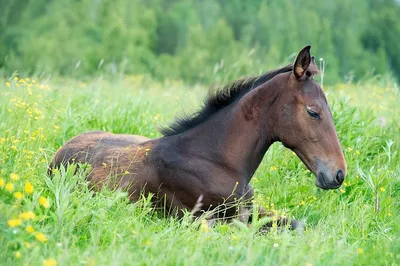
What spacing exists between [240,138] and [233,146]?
0.09 metres

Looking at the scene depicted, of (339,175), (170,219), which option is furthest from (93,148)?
(339,175)

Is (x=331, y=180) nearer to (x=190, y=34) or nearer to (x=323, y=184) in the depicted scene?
(x=323, y=184)

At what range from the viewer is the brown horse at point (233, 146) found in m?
5.24

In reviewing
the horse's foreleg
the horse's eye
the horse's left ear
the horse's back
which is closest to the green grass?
the horse's foreleg

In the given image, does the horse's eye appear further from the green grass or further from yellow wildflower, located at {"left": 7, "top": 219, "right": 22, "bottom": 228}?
yellow wildflower, located at {"left": 7, "top": 219, "right": 22, "bottom": 228}

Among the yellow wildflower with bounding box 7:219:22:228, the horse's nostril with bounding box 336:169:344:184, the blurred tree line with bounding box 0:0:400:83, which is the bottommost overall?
the blurred tree line with bounding box 0:0:400:83

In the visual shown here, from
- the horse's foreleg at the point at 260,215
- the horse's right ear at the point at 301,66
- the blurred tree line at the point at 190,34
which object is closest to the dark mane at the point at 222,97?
the horse's right ear at the point at 301,66

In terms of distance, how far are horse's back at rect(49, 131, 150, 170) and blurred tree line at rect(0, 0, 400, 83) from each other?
2717 cm

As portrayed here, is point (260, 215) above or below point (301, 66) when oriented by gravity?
below

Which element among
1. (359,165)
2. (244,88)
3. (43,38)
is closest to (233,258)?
(244,88)

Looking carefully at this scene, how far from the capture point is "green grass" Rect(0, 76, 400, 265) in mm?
3994

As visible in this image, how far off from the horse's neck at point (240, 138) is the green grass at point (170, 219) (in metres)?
0.56

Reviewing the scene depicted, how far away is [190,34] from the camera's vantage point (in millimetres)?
44344

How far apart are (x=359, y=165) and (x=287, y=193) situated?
1.13 meters
